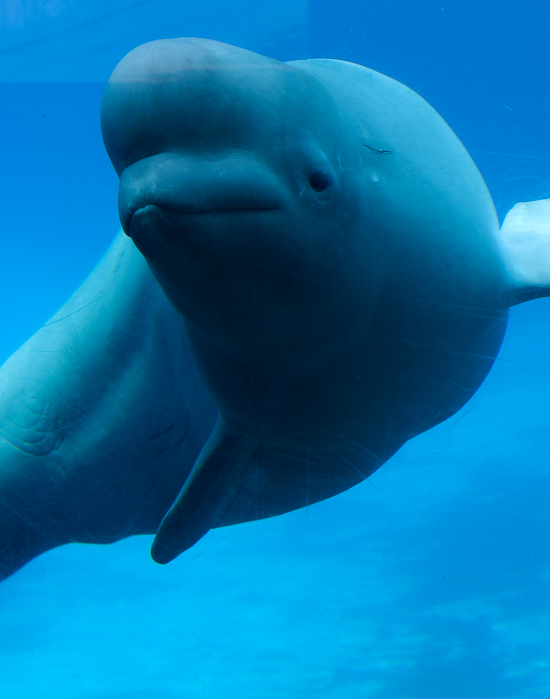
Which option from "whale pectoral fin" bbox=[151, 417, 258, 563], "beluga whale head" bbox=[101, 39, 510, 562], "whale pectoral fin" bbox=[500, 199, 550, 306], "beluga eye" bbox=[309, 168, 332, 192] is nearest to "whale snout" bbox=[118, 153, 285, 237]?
"beluga whale head" bbox=[101, 39, 510, 562]

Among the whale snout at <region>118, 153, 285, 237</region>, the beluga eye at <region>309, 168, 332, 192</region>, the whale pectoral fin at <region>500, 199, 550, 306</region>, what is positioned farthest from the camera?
the whale pectoral fin at <region>500, 199, 550, 306</region>

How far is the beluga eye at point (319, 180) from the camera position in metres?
1.70

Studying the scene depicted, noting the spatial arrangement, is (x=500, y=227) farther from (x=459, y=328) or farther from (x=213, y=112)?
(x=213, y=112)

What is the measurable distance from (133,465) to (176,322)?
112cm

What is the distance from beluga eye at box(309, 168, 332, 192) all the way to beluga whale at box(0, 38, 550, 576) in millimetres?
11

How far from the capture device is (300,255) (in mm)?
1720

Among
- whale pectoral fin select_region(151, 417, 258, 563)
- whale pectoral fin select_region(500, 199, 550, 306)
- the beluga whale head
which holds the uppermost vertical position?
whale pectoral fin select_region(500, 199, 550, 306)

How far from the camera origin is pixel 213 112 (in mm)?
1465

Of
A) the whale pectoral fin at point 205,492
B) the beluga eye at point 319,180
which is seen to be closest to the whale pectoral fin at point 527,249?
the beluga eye at point 319,180

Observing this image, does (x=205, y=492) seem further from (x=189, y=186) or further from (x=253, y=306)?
(x=189, y=186)

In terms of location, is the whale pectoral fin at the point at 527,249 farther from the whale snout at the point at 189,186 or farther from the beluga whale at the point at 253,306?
the whale snout at the point at 189,186

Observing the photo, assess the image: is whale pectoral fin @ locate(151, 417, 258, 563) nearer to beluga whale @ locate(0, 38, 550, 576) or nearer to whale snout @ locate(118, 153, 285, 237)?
beluga whale @ locate(0, 38, 550, 576)

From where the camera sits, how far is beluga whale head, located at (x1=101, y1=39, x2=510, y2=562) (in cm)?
148

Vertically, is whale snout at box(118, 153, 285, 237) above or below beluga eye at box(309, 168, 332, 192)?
below
